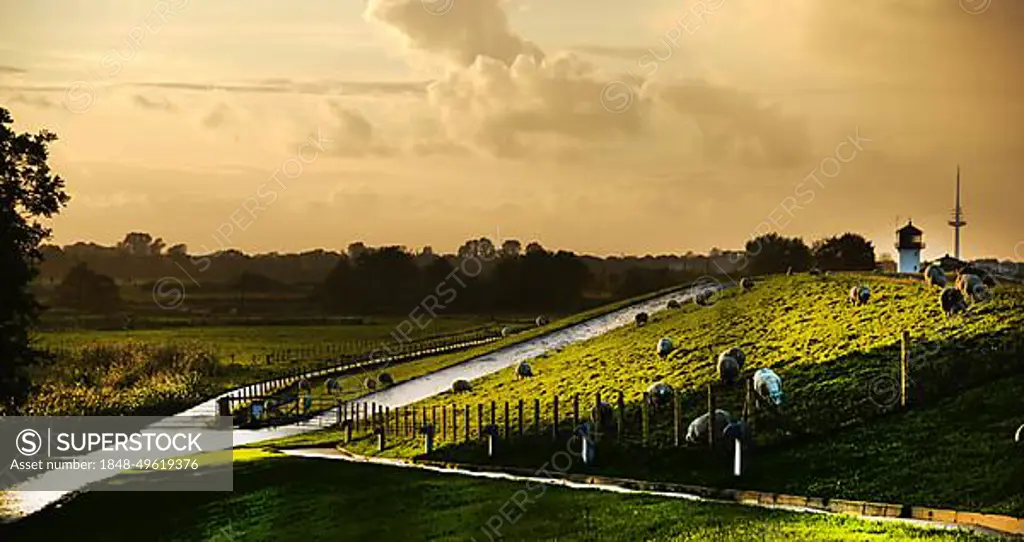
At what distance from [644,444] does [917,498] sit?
45.6ft

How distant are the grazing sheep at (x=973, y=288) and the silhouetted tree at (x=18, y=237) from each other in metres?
43.2

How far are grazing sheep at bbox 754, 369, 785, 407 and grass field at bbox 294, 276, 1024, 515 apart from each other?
1.88ft

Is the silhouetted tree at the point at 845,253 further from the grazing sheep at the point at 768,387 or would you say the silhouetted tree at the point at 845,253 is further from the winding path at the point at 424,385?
the grazing sheep at the point at 768,387

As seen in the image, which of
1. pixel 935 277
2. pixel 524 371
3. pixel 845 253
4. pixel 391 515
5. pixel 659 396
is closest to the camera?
pixel 391 515

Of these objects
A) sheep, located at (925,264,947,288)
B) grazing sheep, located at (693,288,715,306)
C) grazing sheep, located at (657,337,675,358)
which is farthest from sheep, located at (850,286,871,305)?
grazing sheep, located at (693,288,715,306)

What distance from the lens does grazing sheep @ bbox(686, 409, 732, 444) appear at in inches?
1646

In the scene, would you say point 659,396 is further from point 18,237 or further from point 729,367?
point 18,237

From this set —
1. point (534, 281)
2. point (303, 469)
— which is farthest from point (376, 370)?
point (534, 281)

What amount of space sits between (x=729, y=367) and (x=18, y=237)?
32.1 metres

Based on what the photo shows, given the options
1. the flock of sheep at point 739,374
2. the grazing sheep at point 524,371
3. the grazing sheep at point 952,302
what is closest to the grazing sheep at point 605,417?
the flock of sheep at point 739,374

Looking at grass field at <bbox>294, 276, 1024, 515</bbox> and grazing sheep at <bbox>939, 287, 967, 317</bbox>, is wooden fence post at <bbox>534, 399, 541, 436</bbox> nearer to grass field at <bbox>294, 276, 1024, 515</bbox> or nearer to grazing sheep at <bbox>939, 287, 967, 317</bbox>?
grass field at <bbox>294, 276, 1024, 515</bbox>

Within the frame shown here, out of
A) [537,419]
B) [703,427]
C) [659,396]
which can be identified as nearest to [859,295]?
[659,396]

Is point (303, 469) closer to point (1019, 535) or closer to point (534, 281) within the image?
point (1019, 535)

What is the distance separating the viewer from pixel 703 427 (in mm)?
42562
